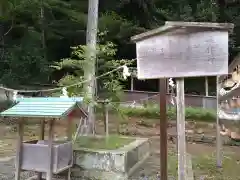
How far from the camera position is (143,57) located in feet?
14.2

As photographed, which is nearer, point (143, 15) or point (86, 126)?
point (86, 126)

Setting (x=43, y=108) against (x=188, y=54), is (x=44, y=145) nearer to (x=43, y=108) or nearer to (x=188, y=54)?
(x=43, y=108)

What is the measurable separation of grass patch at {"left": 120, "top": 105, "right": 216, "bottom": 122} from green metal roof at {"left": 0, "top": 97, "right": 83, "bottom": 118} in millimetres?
9295

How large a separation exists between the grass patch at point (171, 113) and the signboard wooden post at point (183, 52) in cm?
1072

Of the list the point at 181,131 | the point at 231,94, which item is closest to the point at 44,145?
the point at 181,131

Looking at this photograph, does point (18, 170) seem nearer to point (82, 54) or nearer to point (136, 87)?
point (82, 54)

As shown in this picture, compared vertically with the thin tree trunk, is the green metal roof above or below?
below

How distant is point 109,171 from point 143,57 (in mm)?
2918

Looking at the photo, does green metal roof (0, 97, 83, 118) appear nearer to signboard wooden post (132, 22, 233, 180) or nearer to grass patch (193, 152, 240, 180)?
signboard wooden post (132, 22, 233, 180)

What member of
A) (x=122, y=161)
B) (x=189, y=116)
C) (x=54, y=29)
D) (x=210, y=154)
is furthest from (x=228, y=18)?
(x=122, y=161)

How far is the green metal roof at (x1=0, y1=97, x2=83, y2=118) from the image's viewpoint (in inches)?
206

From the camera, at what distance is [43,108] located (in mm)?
5453

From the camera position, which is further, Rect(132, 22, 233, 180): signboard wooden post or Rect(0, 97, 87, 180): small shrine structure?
Rect(0, 97, 87, 180): small shrine structure

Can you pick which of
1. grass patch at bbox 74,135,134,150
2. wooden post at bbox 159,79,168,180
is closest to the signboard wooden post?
wooden post at bbox 159,79,168,180
